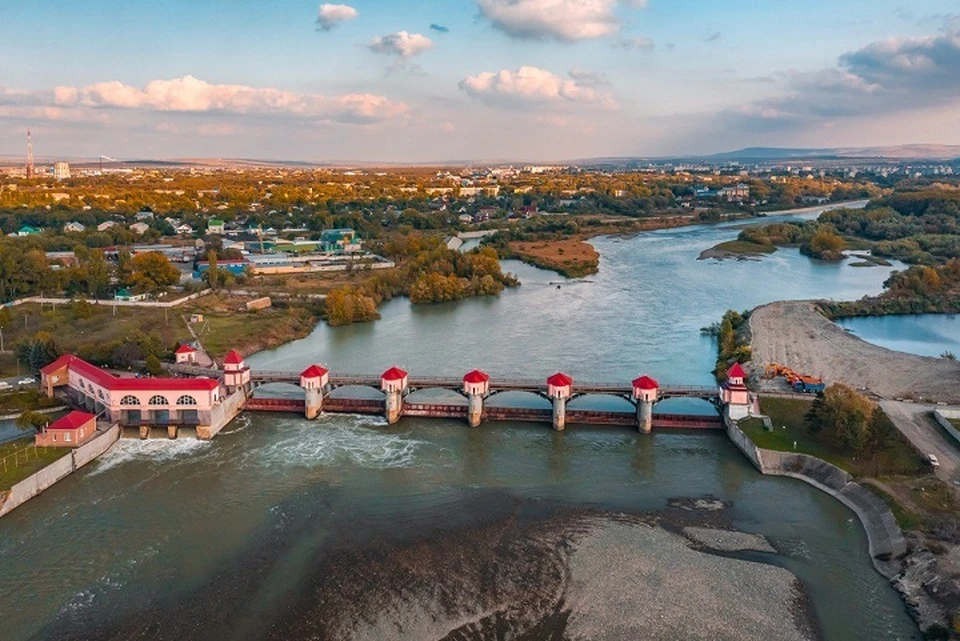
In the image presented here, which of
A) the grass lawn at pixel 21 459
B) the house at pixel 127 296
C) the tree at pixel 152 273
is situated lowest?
the grass lawn at pixel 21 459

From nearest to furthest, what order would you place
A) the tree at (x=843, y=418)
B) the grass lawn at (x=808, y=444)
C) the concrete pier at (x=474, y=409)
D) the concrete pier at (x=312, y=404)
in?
the grass lawn at (x=808, y=444), the tree at (x=843, y=418), the concrete pier at (x=474, y=409), the concrete pier at (x=312, y=404)

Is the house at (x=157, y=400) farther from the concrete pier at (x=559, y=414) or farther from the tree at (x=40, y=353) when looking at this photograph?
the concrete pier at (x=559, y=414)

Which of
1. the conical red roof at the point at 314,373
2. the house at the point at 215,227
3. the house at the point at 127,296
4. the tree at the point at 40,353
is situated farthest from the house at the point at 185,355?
the house at the point at 215,227

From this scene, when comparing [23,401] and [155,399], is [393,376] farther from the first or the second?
[23,401]

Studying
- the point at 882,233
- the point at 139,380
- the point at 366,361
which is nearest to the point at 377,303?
the point at 366,361

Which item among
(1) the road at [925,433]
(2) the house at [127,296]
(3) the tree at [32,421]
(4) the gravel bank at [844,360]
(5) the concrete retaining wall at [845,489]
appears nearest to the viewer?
(5) the concrete retaining wall at [845,489]

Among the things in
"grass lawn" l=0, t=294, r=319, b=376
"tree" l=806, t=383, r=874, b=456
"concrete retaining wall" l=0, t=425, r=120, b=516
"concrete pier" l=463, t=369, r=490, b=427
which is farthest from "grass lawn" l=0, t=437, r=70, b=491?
"tree" l=806, t=383, r=874, b=456
